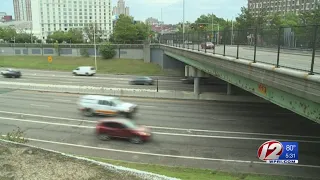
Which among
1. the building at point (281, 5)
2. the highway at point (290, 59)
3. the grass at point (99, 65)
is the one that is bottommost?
the grass at point (99, 65)

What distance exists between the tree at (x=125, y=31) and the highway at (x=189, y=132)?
2432 inches

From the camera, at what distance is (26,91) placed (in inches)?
1638

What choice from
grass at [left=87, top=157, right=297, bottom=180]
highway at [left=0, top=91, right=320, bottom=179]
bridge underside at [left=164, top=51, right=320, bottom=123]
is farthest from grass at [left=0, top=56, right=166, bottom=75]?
grass at [left=87, top=157, right=297, bottom=180]

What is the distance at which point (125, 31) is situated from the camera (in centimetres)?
9344

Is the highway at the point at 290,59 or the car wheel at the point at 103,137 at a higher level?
the highway at the point at 290,59

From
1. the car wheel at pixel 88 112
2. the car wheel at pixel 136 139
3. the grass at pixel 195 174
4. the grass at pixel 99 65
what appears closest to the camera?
the grass at pixel 195 174

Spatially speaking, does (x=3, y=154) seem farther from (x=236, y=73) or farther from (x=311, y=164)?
(x=311, y=164)

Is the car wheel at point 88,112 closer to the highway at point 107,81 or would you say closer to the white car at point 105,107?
the white car at point 105,107

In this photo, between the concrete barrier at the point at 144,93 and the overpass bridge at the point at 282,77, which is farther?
the concrete barrier at the point at 144,93

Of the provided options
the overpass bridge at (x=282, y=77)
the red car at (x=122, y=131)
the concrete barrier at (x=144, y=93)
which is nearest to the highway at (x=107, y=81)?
the concrete barrier at (x=144, y=93)

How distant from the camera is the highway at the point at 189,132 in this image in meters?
17.3

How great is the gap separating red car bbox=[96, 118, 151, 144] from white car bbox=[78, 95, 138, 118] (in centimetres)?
555

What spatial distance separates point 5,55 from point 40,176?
3669 inches

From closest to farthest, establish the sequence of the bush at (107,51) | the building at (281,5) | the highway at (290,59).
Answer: the highway at (290,59), the bush at (107,51), the building at (281,5)
